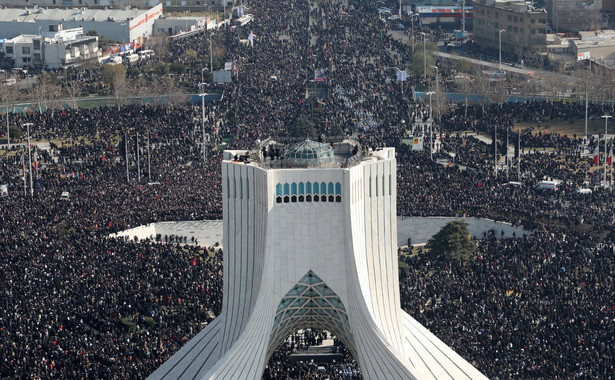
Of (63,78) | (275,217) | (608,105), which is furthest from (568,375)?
(63,78)

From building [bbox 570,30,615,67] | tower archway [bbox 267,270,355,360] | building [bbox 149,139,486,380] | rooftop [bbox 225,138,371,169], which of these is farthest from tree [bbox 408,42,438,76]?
building [bbox 149,139,486,380]

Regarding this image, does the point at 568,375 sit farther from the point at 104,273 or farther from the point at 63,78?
the point at 63,78

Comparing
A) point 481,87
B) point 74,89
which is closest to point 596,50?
point 481,87

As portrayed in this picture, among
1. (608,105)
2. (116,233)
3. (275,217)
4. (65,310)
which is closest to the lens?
(275,217)

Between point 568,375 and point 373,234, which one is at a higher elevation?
point 373,234

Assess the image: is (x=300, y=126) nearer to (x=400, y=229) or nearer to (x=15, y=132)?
(x=400, y=229)

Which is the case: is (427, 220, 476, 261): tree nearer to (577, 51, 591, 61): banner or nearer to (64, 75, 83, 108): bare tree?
(64, 75, 83, 108): bare tree

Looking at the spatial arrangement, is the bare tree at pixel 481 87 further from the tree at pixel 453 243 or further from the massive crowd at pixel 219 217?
the tree at pixel 453 243
